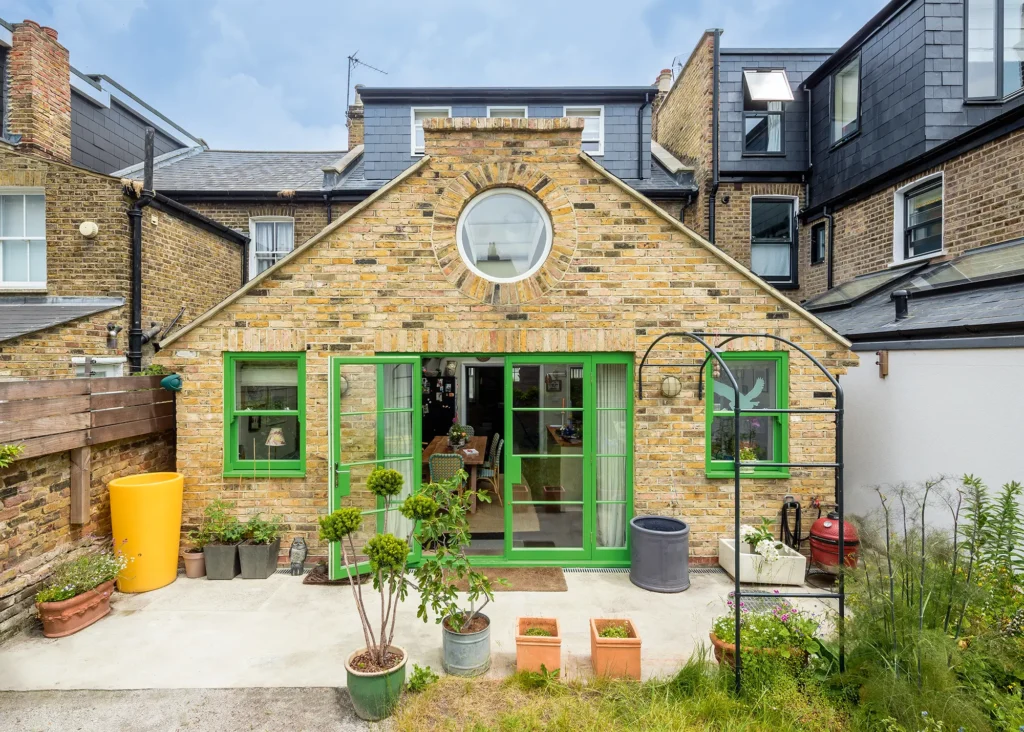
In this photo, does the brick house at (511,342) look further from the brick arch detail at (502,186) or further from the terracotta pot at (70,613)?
the terracotta pot at (70,613)

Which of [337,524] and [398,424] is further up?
[398,424]

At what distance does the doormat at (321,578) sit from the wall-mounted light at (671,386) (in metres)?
4.39

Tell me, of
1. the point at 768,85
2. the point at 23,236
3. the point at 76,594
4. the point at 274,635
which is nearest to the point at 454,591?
the point at 274,635

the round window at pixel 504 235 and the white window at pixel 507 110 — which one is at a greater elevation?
the white window at pixel 507 110

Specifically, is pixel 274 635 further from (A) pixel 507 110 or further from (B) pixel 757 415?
(A) pixel 507 110

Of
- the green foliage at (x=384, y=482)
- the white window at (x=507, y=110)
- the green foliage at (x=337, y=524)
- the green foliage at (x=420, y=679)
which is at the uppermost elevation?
the white window at (x=507, y=110)

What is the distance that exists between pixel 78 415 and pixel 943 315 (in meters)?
10.3

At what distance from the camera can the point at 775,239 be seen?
1291 cm

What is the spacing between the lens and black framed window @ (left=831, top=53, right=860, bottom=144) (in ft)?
37.5

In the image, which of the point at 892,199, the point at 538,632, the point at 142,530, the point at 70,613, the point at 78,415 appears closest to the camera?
the point at 538,632

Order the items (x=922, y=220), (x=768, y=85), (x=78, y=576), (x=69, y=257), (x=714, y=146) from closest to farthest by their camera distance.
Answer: (x=78, y=576), (x=69, y=257), (x=922, y=220), (x=714, y=146), (x=768, y=85)

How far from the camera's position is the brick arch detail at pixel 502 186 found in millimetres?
6340

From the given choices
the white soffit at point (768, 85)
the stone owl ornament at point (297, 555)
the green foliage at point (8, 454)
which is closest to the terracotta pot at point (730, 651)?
the stone owl ornament at point (297, 555)

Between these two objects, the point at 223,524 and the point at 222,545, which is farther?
the point at 223,524
